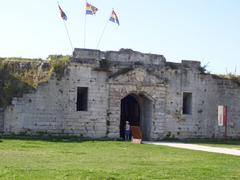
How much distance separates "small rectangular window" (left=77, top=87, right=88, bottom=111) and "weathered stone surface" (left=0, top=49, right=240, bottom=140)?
0.43 m

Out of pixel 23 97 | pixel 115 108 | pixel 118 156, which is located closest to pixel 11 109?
pixel 23 97

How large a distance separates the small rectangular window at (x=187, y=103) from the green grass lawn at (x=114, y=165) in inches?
449

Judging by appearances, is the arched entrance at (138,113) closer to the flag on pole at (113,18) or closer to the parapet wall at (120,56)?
the parapet wall at (120,56)

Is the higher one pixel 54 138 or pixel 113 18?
pixel 113 18

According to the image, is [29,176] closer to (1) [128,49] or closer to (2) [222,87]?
(1) [128,49]

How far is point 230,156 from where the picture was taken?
64.2ft

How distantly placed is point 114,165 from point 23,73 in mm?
14320

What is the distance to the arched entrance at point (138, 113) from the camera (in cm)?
3099

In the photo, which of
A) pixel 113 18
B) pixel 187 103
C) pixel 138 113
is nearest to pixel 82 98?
pixel 138 113

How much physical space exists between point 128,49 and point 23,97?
657 centimetres

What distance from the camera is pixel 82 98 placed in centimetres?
2998

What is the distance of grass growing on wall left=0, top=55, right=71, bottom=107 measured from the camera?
27.7m

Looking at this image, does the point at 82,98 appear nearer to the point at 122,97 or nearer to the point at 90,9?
the point at 122,97

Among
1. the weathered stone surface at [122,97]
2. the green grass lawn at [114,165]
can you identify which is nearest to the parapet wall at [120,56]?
the weathered stone surface at [122,97]
